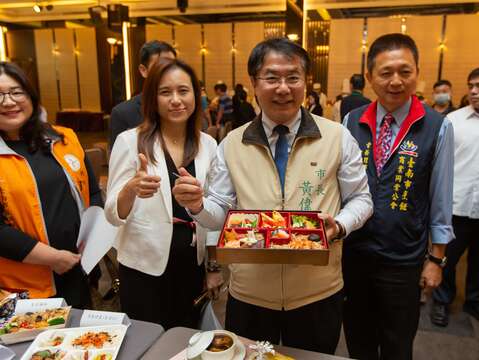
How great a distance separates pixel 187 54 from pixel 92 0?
2.48 meters

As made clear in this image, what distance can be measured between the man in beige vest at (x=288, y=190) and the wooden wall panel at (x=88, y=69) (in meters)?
11.0

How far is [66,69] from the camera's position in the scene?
11.5 m

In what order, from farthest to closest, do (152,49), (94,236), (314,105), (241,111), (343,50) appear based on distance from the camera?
(343,50) < (314,105) < (241,111) < (152,49) < (94,236)

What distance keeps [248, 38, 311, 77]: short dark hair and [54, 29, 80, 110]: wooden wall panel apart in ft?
37.3

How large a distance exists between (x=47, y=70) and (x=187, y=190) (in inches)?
476

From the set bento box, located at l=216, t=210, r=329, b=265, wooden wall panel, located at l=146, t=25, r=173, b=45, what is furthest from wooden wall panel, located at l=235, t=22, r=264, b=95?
bento box, located at l=216, t=210, r=329, b=265

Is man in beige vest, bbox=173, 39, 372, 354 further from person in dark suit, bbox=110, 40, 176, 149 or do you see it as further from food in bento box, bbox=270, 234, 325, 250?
person in dark suit, bbox=110, 40, 176, 149

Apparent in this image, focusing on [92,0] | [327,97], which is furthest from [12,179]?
[92,0]

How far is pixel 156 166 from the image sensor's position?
1.62 metres

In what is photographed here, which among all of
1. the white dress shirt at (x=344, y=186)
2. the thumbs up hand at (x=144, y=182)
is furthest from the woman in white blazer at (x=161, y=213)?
the white dress shirt at (x=344, y=186)

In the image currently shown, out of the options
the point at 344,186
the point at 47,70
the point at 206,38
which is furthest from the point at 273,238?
the point at 47,70

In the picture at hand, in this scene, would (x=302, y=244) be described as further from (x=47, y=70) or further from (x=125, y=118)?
(x=47, y=70)

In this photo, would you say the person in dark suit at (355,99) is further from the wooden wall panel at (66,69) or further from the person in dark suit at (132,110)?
the wooden wall panel at (66,69)

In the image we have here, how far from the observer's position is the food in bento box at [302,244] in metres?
1.12
